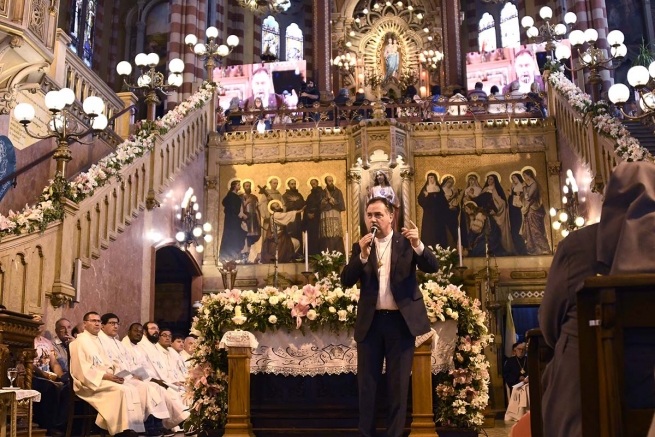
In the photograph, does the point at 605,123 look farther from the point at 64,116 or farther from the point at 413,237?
the point at 413,237

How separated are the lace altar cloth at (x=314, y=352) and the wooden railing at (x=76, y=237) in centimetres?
375

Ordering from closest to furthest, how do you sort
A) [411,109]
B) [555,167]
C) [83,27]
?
[555,167] < [411,109] < [83,27]

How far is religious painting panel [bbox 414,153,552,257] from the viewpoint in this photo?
632 inches

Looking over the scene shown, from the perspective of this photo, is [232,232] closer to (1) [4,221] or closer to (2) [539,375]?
(1) [4,221]

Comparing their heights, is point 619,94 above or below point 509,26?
below

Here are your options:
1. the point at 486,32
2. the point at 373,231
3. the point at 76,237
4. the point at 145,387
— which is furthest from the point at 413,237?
the point at 486,32

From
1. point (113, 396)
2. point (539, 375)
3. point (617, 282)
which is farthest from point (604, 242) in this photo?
point (113, 396)

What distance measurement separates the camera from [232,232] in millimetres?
16688

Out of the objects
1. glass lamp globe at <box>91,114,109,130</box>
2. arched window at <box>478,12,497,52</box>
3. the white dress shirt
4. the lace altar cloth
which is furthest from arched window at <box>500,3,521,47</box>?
the white dress shirt

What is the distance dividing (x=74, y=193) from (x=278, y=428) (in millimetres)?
5240

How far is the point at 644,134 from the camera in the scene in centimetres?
1510

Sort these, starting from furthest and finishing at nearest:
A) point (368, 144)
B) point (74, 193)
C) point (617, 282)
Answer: point (368, 144) → point (74, 193) → point (617, 282)

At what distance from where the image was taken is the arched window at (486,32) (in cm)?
2792

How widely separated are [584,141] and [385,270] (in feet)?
32.9
